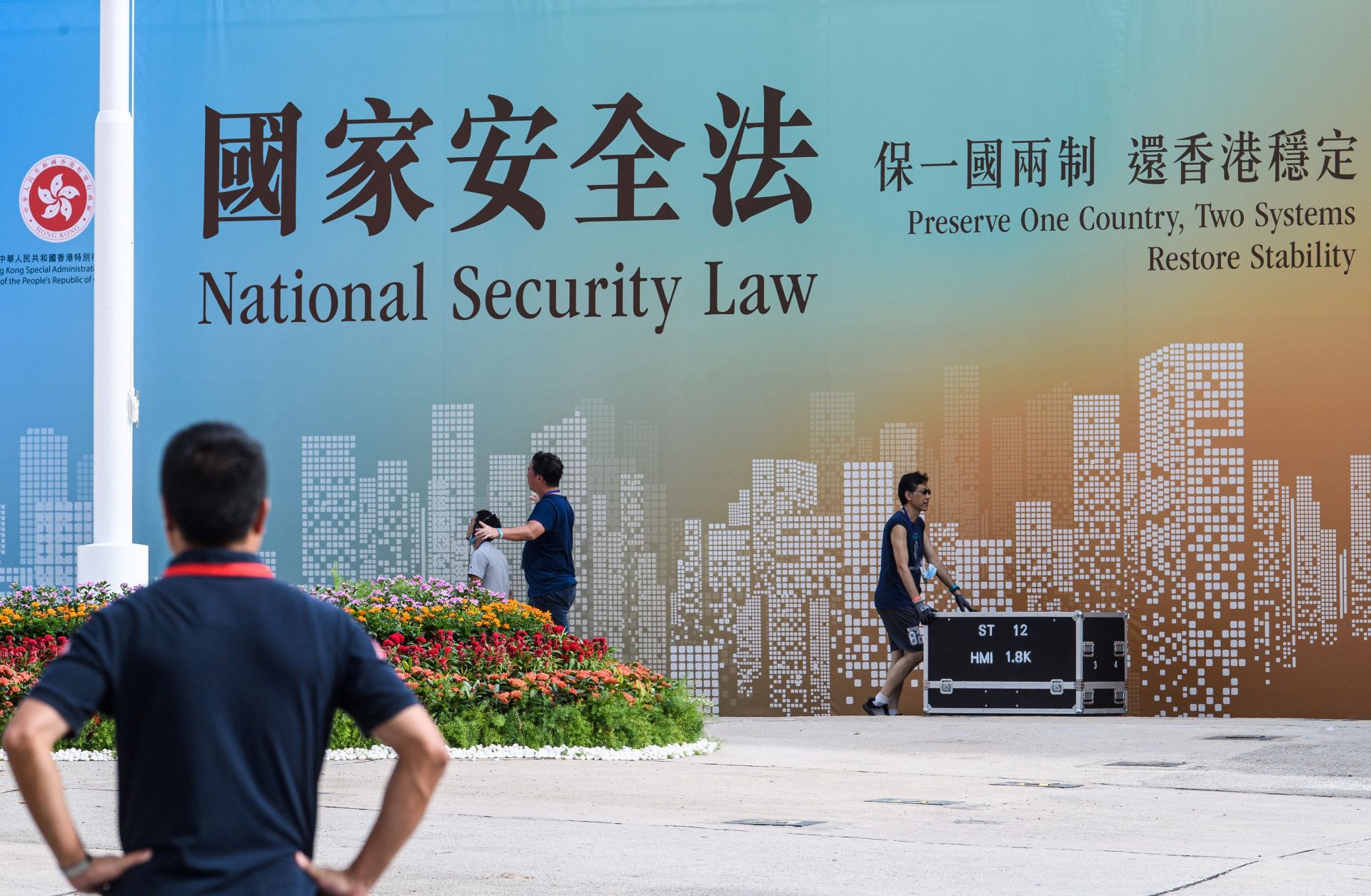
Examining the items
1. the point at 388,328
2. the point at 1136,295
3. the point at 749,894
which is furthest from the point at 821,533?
the point at 749,894

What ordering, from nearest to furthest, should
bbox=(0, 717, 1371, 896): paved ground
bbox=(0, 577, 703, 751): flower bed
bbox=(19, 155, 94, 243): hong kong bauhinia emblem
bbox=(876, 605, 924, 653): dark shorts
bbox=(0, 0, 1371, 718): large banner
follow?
bbox=(0, 717, 1371, 896): paved ground
bbox=(0, 577, 703, 751): flower bed
bbox=(876, 605, 924, 653): dark shorts
bbox=(0, 0, 1371, 718): large banner
bbox=(19, 155, 94, 243): hong kong bauhinia emblem

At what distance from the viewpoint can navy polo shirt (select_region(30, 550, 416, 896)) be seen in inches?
102

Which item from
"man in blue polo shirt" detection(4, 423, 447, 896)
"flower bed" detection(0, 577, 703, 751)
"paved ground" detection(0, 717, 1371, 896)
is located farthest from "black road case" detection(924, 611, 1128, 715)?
"man in blue polo shirt" detection(4, 423, 447, 896)

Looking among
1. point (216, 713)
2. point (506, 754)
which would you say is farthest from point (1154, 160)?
point (216, 713)

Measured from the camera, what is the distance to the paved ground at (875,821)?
20.7ft

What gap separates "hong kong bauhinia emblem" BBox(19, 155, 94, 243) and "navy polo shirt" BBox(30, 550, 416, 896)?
14.1m

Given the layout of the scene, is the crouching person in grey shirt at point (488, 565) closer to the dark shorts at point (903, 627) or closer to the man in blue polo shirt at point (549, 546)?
the man in blue polo shirt at point (549, 546)

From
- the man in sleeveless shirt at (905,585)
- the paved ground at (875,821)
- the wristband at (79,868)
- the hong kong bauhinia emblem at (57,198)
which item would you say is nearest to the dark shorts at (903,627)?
the man in sleeveless shirt at (905,585)

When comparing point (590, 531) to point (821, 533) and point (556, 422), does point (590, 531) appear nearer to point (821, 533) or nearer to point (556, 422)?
point (556, 422)

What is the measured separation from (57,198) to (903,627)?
8.41m

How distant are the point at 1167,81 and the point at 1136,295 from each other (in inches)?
69.8

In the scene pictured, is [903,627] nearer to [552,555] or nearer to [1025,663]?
[1025,663]

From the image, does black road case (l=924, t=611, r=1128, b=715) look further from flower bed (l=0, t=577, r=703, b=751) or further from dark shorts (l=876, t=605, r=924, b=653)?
flower bed (l=0, t=577, r=703, b=751)

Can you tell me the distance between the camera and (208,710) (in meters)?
2.63
